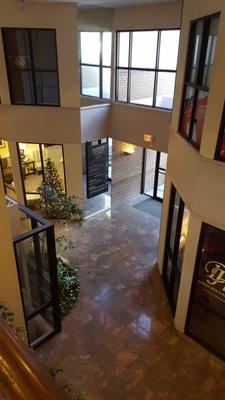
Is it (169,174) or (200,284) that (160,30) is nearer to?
(169,174)

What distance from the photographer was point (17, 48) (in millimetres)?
8305

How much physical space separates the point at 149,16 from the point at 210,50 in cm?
416

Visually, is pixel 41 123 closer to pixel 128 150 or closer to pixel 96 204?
pixel 128 150

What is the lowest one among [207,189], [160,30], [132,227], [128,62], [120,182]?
[132,227]

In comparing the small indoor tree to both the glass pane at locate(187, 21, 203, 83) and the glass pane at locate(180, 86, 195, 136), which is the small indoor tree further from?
the glass pane at locate(187, 21, 203, 83)

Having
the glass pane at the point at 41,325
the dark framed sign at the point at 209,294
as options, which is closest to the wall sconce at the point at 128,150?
the dark framed sign at the point at 209,294

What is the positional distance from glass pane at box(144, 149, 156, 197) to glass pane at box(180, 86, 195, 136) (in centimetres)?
515

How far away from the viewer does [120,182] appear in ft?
34.9

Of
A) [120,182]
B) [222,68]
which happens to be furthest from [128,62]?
[222,68]

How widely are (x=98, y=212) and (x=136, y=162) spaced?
2210mm

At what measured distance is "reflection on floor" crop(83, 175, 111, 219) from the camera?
10.2 m

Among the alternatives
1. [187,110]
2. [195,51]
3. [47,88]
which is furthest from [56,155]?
[195,51]

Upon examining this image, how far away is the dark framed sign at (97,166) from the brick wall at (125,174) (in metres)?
0.35

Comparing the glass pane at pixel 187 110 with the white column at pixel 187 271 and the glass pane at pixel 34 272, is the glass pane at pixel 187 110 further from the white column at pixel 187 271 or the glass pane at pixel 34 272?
the glass pane at pixel 34 272
